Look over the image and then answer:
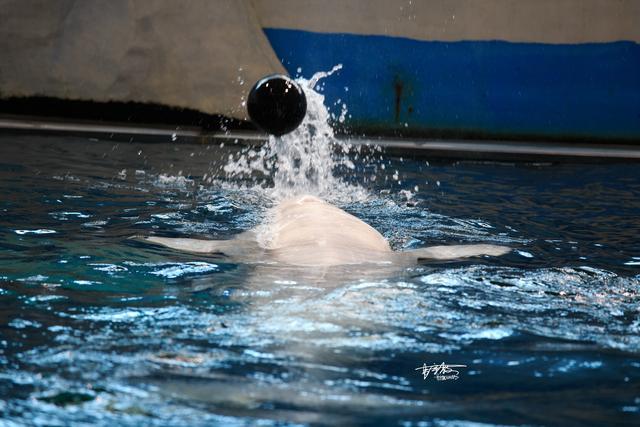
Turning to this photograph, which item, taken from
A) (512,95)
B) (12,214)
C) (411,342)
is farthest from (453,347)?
(512,95)

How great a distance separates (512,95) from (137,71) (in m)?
4.71

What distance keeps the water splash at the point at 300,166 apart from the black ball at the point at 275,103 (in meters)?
0.73

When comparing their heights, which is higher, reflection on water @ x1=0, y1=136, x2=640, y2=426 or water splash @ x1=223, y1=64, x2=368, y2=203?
water splash @ x1=223, y1=64, x2=368, y2=203

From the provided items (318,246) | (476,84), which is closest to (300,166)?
(318,246)

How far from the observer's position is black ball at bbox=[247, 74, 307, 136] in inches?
227

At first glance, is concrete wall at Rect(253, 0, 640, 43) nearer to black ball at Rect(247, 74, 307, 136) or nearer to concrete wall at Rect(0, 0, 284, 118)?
concrete wall at Rect(0, 0, 284, 118)

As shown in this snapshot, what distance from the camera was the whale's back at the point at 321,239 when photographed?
13.4ft

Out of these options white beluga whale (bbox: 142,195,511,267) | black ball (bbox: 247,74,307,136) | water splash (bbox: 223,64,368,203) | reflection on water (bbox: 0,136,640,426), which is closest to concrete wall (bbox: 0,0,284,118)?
water splash (bbox: 223,64,368,203)

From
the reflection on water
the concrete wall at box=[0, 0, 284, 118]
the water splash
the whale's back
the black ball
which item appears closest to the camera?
the reflection on water

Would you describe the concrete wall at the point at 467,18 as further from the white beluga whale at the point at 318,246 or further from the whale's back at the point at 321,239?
the white beluga whale at the point at 318,246

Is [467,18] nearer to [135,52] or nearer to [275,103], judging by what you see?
[135,52]

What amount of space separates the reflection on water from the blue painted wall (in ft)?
17.2

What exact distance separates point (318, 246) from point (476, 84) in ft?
23.9

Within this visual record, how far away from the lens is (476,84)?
11.0 metres
